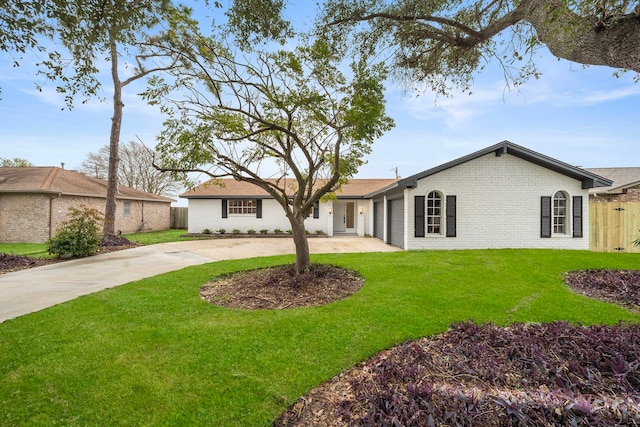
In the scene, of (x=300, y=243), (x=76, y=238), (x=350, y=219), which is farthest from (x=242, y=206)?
(x=300, y=243)

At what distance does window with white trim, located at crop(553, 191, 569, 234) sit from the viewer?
37.7ft

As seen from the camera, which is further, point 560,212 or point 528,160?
point 560,212

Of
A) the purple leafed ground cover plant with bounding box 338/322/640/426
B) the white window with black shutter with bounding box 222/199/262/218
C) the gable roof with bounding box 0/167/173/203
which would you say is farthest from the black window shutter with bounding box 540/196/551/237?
the gable roof with bounding box 0/167/173/203

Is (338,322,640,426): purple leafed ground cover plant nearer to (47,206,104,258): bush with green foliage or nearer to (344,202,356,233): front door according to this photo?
(47,206,104,258): bush with green foliage

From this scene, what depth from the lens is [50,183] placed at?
15.2 meters

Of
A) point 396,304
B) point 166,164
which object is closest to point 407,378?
point 396,304

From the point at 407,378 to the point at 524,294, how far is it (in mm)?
3983

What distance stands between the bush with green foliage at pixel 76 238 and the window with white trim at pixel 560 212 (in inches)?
656

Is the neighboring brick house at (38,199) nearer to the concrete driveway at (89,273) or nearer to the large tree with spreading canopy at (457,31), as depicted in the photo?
the concrete driveway at (89,273)

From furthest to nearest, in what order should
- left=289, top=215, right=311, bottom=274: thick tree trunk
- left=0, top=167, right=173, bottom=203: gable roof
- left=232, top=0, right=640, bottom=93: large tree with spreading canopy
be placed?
left=0, top=167, right=173, bottom=203: gable roof
left=289, top=215, right=311, bottom=274: thick tree trunk
left=232, top=0, right=640, bottom=93: large tree with spreading canopy

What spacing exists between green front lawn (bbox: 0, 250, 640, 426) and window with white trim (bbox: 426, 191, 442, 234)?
4812 millimetres

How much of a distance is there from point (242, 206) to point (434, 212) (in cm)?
1109

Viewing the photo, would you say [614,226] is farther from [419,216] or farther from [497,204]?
[419,216]

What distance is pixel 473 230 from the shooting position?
37.2 ft
